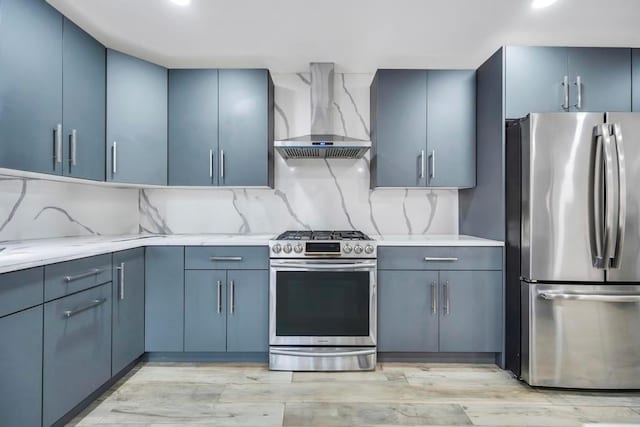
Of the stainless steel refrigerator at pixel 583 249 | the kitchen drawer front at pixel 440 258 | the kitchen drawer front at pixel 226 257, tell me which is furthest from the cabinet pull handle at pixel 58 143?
the stainless steel refrigerator at pixel 583 249

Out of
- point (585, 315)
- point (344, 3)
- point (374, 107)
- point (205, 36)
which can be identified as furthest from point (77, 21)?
point (585, 315)

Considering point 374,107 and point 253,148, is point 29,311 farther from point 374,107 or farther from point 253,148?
point 374,107

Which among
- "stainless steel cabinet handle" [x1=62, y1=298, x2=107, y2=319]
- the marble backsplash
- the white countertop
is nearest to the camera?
the white countertop

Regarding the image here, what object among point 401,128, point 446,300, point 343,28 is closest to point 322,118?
point 401,128

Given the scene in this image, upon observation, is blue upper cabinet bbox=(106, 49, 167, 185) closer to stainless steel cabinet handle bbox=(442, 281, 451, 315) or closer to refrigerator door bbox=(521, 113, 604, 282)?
stainless steel cabinet handle bbox=(442, 281, 451, 315)

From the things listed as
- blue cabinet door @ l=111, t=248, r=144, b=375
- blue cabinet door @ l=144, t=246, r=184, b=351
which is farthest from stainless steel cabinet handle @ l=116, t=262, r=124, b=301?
blue cabinet door @ l=144, t=246, r=184, b=351

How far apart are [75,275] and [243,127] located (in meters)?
1.60

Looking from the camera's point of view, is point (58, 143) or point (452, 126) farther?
point (452, 126)

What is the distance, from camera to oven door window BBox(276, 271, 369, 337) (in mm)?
2467

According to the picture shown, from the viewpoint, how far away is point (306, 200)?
10.5 feet

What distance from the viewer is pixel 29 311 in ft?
4.97

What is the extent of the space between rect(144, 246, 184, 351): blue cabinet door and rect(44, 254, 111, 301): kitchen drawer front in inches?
16.3

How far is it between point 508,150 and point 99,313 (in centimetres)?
280

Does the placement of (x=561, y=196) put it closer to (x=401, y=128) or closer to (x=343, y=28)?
(x=401, y=128)
